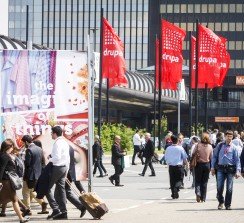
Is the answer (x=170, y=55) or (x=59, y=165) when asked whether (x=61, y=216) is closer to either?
(x=59, y=165)

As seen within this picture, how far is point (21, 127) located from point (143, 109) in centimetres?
10102

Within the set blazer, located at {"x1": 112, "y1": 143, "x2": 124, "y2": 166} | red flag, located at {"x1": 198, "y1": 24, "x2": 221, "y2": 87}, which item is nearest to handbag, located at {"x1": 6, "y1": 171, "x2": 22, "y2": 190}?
blazer, located at {"x1": 112, "y1": 143, "x2": 124, "y2": 166}

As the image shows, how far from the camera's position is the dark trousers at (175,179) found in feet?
79.6

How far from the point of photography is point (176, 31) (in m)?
54.1

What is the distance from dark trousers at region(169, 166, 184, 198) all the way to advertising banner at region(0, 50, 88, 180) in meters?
5.66

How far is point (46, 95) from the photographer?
62.2 feet

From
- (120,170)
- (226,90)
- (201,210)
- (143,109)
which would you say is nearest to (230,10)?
(226,90)

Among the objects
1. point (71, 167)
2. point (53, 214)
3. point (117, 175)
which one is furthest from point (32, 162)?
point (117, 175)

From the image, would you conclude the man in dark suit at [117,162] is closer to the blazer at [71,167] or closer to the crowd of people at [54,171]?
the crowd of people at [54,171]

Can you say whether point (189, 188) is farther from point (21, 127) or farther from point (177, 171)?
point (21, 127)

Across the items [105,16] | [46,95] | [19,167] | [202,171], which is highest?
[105,16]

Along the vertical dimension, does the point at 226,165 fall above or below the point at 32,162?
below

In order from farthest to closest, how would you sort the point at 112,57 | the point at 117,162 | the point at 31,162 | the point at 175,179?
the point at 112,57 → the point at 117,162 → the point at 175,179 → the point at 31,162

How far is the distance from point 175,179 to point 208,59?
31.4 m
